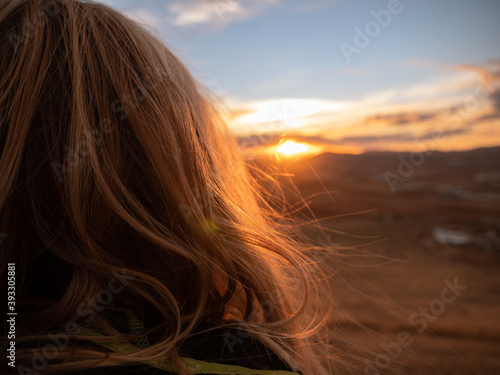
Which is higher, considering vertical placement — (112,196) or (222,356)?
(112,196)

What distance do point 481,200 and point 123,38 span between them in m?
19.8

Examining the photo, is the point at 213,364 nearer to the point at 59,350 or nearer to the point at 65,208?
the point at 59,350

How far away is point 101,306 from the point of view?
0.90m

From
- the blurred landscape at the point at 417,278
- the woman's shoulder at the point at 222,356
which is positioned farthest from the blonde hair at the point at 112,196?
the blurred landscape at the point at 417,278

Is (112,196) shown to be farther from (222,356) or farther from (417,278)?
(417,278)

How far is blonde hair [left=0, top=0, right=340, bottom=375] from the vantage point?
911 millimetres

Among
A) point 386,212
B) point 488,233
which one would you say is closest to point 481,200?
point 386,212

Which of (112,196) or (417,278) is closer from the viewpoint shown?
(112,196)

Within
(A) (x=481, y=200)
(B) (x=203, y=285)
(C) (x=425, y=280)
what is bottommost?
(C) (x=425, y=280)

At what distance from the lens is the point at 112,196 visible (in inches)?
37.3

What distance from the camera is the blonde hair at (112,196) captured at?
0.91 meters

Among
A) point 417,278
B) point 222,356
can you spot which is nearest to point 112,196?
point 222,356

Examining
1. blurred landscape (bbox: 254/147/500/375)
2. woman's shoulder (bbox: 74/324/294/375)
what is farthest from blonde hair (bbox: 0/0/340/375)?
blurred landscape (bbox: 254/147/500/375)

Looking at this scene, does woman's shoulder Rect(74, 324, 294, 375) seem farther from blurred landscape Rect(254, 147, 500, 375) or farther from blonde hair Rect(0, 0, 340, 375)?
blurred landscape Rect(254, 147, 500, 375)
